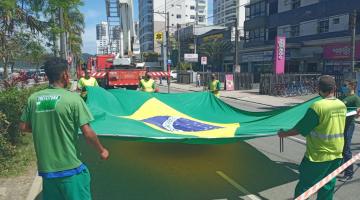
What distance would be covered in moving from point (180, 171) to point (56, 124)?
14.1 ft

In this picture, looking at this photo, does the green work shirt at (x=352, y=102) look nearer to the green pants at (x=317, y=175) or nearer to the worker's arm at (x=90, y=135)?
the green pants at (x=317, y=175)

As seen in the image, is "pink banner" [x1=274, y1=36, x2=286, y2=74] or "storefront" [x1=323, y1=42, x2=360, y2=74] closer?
"pink banner" [x1=274, y1=36, x2=286, y2=74]

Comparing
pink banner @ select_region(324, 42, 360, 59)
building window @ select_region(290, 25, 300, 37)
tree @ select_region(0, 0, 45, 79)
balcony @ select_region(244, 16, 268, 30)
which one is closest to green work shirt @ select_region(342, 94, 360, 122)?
tree @ select_region(0, 0, 45, 79)

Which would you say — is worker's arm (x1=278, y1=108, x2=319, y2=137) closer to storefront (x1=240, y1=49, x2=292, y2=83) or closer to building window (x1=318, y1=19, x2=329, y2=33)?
building window (x1=318, y1=19, x2=329, y2=33)

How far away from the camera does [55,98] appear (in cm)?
369

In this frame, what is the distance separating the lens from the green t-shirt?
370cm

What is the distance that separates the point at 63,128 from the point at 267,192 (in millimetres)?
4058

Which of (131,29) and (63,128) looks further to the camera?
(131,29)

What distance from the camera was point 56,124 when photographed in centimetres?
373

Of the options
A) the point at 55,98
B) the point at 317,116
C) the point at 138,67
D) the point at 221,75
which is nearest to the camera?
the point at 55,98

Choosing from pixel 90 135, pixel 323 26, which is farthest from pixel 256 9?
pixel 90 135

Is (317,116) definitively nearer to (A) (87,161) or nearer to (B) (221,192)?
(B) (221,192)

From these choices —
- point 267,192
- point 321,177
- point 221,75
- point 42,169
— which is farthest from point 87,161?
point 221,75

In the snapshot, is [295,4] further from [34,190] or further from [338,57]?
[34,190]
